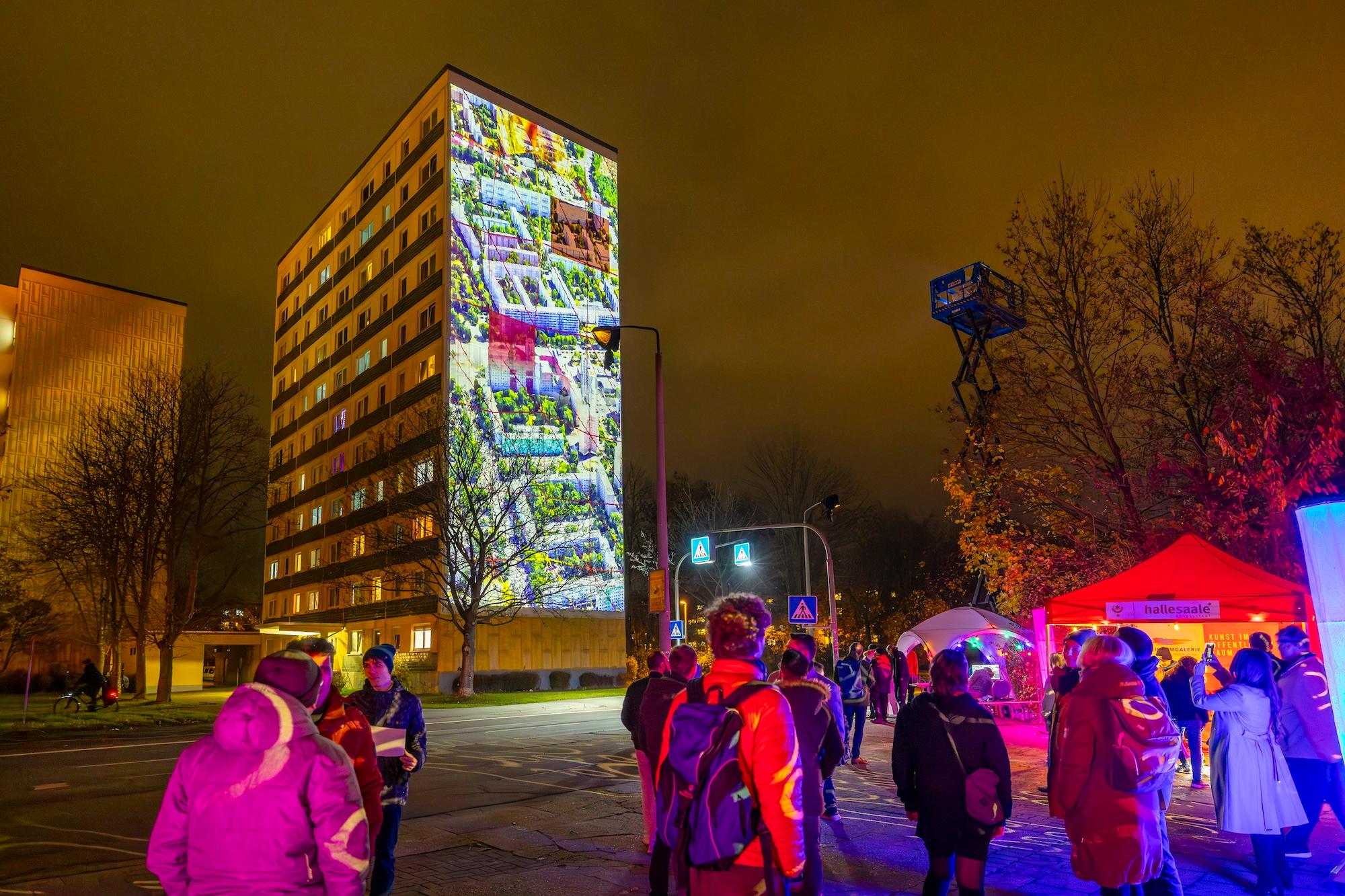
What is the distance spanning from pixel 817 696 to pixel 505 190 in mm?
53383

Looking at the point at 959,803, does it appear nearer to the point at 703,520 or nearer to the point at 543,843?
the point at 543,843

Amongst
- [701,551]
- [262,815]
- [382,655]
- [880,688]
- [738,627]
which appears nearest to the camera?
[262,815]

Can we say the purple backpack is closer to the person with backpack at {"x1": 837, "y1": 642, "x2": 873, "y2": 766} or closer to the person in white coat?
the person in white coat

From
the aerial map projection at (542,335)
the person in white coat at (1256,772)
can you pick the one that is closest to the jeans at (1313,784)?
the person in white coat at (1256,772)

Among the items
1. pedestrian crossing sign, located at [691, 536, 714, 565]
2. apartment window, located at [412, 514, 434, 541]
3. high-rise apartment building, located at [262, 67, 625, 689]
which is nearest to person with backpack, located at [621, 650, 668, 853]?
pedestrian crossing sign, located at [691, 536, 714, 565]

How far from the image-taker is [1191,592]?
509 inches

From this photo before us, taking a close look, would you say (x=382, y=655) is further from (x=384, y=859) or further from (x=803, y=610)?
(x=803, y=610)

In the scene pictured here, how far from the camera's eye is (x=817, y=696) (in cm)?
523

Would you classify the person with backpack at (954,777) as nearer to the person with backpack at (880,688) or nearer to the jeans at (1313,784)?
the jeans at (1313,784)

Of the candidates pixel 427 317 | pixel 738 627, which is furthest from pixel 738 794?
pixel 427 317

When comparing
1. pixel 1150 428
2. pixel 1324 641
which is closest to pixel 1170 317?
pixel 1150 428

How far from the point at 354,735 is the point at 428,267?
51.6 metres

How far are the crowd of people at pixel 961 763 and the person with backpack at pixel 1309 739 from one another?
0.01 meters

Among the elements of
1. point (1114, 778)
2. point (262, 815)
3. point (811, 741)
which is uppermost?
point (262, 815)
